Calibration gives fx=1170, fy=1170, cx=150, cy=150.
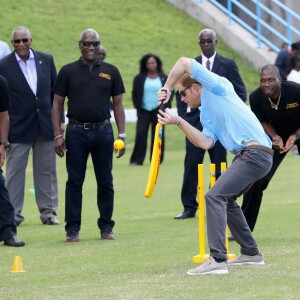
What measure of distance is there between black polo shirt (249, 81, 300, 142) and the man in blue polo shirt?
172 centimetres

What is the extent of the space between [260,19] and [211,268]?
24.3 metres

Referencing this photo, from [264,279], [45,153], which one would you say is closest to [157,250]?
[264,279]

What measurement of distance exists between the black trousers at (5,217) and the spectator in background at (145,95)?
34.0 feet

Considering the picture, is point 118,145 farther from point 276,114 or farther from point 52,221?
point 52,221

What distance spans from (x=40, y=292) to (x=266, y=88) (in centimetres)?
354

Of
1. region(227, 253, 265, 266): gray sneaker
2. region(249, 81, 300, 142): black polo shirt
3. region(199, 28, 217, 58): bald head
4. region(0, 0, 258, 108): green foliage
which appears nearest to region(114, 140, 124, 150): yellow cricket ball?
region(249, 81, 300, 142): black polo shirt

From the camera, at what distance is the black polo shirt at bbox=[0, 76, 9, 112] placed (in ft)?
40.7

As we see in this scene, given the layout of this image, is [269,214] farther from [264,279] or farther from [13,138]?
[264,279]

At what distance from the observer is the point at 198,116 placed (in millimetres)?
14391

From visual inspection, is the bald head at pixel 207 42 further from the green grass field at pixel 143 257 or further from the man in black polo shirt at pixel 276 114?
the man in black polo shirt at pixel 276 114

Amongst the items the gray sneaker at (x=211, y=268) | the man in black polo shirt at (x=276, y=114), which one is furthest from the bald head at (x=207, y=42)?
the gray sneaker at (x=211, y=268)

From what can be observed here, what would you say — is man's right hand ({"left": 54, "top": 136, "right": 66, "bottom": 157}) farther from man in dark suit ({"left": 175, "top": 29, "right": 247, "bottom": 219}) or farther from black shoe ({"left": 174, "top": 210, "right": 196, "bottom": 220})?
black shoe ({"left": 174, "top": 210, "right": 196, "bottom": 220})

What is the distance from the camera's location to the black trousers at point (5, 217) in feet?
40.8

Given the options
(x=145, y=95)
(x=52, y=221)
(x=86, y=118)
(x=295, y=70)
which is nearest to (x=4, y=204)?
(x=86, y=118)
